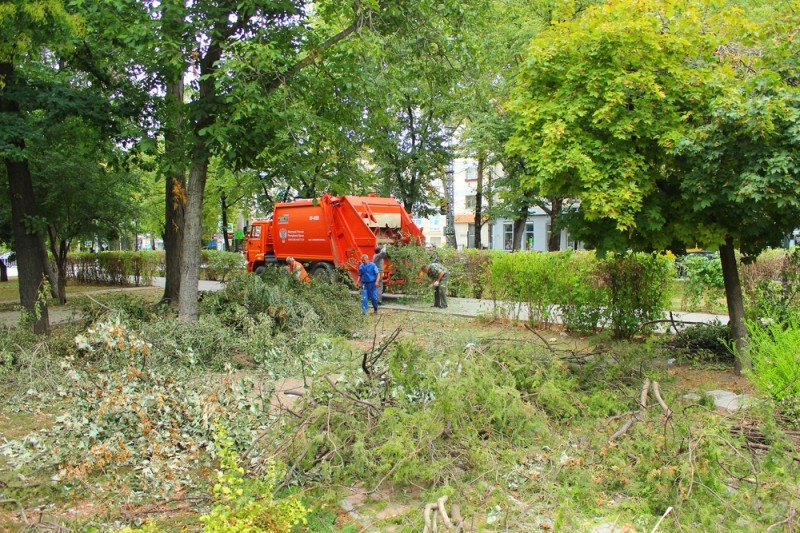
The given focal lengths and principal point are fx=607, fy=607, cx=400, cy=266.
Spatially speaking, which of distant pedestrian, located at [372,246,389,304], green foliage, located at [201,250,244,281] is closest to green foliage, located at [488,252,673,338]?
distant pedestrian, located at [372,246,389,304]

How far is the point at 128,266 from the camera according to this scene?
25.8 metres

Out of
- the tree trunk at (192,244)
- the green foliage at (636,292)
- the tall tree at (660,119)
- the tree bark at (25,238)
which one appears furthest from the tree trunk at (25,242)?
the green foliage at (636,292)

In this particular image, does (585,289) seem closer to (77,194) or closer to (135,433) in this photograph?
(135,433)

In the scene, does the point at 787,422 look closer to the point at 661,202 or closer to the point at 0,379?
the point at 661,202

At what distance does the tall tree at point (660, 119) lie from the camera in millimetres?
6684

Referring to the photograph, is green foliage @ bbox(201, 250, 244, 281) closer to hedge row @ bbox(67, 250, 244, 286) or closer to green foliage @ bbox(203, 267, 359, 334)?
hedge row @ bbox(67, 250, 244, 286)

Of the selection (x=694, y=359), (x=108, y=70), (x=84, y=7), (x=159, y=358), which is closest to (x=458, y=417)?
(x=159, y=358)

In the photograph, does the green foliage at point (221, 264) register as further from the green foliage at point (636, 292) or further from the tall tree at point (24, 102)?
the green foliage at point (636, 292)

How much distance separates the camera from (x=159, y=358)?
739 cm

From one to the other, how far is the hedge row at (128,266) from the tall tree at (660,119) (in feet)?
67.1

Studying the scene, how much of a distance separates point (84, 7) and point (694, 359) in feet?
34.6

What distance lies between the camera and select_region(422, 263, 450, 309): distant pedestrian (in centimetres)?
1537

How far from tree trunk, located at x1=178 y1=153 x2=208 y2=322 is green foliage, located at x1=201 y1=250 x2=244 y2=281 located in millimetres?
15625

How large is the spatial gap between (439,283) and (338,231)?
3.97m
